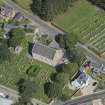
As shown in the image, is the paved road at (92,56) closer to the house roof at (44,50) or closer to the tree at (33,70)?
the house roof at (44,50)

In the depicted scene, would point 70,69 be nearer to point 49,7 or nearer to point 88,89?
point 88,89

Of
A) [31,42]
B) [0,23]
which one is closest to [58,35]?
[31,42]

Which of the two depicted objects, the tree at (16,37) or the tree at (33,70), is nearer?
the tree at (33,70)

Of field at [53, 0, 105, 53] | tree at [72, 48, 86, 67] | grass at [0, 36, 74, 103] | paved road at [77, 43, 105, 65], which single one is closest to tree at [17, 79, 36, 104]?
grass at [0, 36, 74, 103]

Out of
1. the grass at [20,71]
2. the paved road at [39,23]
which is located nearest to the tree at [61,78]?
the grass at [20,71]

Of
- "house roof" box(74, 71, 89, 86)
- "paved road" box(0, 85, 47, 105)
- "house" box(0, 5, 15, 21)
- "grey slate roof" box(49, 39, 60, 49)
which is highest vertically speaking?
"house" box(0, 5, 15, 21)

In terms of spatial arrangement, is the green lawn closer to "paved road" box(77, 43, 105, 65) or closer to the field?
the field
